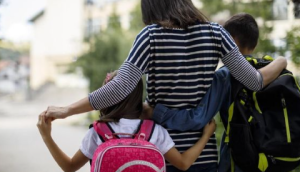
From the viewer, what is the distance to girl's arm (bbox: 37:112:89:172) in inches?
79.9

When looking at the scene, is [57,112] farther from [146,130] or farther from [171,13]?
[171,13]

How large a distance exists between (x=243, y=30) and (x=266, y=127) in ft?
1.71

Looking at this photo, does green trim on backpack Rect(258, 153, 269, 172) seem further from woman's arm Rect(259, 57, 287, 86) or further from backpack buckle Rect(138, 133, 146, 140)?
backpack buckle Rect(138, 133, 146, 140)

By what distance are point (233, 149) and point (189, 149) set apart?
0.73 ft

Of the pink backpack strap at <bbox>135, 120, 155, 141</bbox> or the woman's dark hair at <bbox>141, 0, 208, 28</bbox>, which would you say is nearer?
the pink backpack strap at <bbox>135, 120, 155, 141</bbox>

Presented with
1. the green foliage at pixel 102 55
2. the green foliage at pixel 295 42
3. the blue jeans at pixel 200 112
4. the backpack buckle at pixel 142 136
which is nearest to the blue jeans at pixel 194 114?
the blue jeans at pixel 200 112

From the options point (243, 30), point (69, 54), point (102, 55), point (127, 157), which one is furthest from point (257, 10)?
point (69, 54)

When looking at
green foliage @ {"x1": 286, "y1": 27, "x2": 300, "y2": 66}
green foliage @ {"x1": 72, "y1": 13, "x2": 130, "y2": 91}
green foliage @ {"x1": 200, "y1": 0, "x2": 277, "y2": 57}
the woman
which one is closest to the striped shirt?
the woman

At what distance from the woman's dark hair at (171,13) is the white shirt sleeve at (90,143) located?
1.77 ft

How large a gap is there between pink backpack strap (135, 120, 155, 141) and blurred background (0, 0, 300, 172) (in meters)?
2.03

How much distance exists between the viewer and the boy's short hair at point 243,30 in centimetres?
236

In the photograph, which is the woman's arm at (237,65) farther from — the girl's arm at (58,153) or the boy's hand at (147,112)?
the girl's arm at (58,153)

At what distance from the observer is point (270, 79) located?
2150 millimetres

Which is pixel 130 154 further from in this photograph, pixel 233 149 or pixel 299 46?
pixel 299 46
